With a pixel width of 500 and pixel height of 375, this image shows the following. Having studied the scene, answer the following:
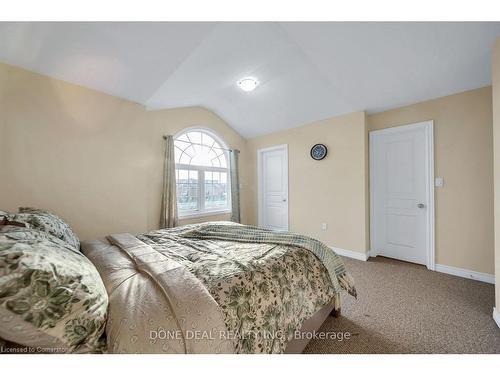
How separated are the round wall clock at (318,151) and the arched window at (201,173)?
69.7 inches

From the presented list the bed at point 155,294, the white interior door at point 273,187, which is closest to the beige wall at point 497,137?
the bed at point 155,294

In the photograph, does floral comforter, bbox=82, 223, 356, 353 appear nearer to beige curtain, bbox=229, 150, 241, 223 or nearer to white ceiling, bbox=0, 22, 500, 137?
white ceiling, bbox=0, 22, 500, 137

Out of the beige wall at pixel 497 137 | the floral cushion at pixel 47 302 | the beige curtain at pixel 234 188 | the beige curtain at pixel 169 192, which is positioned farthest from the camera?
the beige curtain at pixel 234 188

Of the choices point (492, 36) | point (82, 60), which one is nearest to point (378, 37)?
point (492, 36)

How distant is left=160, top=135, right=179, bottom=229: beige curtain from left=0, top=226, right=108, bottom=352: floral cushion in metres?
2.46

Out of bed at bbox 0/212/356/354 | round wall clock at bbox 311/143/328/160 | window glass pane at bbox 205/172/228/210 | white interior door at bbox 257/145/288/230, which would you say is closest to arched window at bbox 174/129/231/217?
window glass pane at bbox 205/172/228/210

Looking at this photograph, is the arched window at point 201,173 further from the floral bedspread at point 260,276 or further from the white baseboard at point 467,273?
the white baseboard at point 467,273

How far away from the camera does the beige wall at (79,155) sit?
202 cm

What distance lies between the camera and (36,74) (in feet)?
6.93

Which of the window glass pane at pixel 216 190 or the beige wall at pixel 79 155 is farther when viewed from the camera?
the window glass pane at pixel 216 190

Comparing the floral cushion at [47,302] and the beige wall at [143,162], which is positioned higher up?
the beige wall at [143,162]

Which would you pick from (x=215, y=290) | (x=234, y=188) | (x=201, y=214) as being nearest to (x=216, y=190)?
(x=234, y=188)

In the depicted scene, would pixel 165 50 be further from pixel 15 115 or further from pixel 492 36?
pixel 492 36

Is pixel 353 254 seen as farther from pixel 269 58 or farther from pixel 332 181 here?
pixel 269 58
